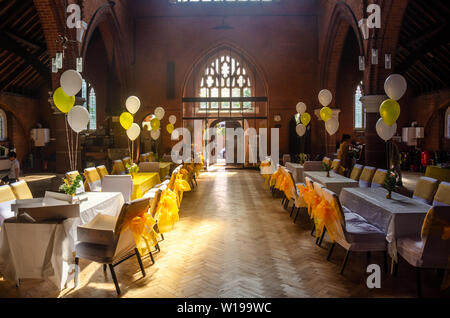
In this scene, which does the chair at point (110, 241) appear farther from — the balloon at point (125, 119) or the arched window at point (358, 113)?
the arched window at point (358, 113)

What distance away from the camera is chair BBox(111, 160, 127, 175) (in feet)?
24.6

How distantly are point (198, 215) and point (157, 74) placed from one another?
10561 mm

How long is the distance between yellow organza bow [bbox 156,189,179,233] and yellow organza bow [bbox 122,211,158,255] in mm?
631

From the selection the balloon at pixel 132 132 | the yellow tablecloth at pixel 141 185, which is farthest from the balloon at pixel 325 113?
the balloon at pixel 132 132

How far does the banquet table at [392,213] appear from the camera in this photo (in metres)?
3.34

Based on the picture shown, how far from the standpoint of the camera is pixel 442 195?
154 inches

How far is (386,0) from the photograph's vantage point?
7988mm

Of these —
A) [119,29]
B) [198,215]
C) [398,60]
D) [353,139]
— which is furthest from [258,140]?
[198,215]

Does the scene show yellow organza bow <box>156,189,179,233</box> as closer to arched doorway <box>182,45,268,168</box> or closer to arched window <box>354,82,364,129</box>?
arched doorway <box>182,45,268,168</box>

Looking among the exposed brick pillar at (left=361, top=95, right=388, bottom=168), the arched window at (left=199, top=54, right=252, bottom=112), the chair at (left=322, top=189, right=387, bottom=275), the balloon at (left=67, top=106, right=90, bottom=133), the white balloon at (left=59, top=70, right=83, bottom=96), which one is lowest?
the chair at (left=322, top=189, right=387, bottom=275)

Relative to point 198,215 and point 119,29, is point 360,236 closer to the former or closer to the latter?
point 198,215

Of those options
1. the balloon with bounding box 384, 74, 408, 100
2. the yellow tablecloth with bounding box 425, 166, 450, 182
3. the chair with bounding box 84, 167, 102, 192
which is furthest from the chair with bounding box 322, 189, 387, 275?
the yellow tablecloth with bounding box 425, 166, 450, 182

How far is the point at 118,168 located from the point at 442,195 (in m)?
6.65

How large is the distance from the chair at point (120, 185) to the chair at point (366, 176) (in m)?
4.65
